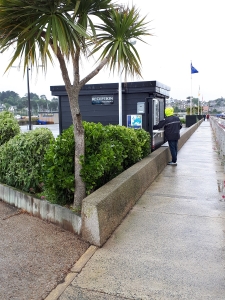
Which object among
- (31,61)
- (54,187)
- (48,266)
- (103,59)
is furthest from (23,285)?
(103,59)

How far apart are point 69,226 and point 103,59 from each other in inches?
99.9

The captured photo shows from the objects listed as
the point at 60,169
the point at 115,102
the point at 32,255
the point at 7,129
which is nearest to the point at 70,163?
the point at 60,169

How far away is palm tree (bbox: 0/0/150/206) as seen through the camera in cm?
375

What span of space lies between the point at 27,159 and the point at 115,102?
598 cm

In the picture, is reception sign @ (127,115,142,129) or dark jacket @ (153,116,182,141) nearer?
dark jacket @ (153,116,182,141)

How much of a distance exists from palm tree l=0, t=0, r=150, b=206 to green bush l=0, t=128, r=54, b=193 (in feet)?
3.84

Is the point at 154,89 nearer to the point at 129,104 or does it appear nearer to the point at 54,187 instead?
the point at 129,104

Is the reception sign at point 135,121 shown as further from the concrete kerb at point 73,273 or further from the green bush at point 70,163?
the concrete kerb at point 73,273

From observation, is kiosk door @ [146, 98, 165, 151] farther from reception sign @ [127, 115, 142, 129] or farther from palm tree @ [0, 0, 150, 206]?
palm tree @ [0, 0, 150, 206]

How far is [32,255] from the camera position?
3.60m

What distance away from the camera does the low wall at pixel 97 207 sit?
3891 mm

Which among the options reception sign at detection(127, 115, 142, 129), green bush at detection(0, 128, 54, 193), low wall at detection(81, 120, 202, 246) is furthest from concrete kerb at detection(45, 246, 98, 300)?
reception sign at detection(127, 115, 142, 129)

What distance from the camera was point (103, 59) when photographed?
190 inches

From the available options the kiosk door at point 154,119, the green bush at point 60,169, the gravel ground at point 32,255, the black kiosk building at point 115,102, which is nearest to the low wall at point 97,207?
the gravel ground at point 32,255
